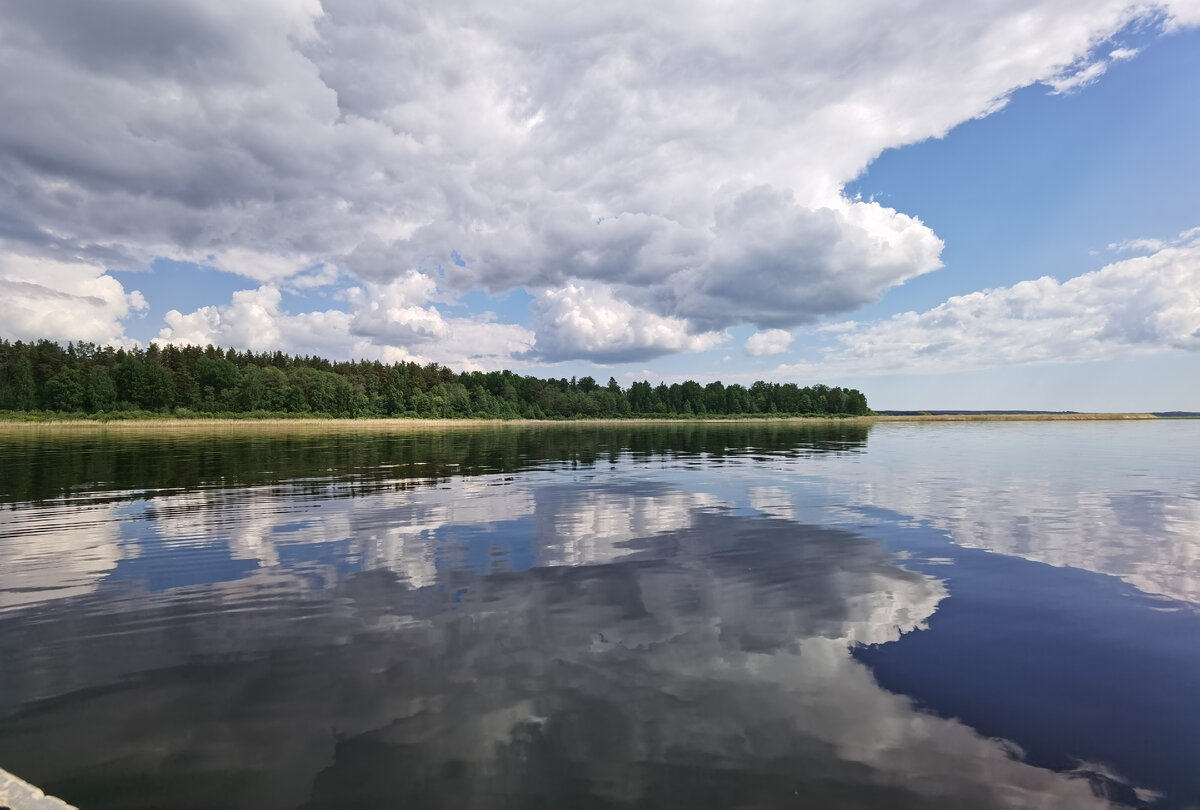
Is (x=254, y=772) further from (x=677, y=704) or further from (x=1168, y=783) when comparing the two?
(x=1168, y=783)

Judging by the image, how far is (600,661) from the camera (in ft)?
34.0

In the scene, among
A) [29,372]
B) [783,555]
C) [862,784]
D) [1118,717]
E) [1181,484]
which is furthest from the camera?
[29,372]

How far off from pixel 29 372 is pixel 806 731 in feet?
832

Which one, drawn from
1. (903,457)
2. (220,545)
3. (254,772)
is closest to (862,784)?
(254,772)

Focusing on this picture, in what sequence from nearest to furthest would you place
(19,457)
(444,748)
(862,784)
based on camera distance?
1. (862,784)
2. (444,748)
3. (19,457)

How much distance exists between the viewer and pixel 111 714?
28.1ft

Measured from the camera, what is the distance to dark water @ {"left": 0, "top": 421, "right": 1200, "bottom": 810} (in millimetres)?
7156

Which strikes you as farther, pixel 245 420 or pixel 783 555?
pixel 245 420

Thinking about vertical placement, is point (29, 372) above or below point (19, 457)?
above

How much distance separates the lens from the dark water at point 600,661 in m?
7.16

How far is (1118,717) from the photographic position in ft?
28.1

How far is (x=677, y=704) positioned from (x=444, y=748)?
11.3 feet

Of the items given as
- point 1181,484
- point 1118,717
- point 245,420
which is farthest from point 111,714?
point 245,420

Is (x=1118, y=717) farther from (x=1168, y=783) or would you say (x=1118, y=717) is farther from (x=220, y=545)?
(x=220, y=545)
